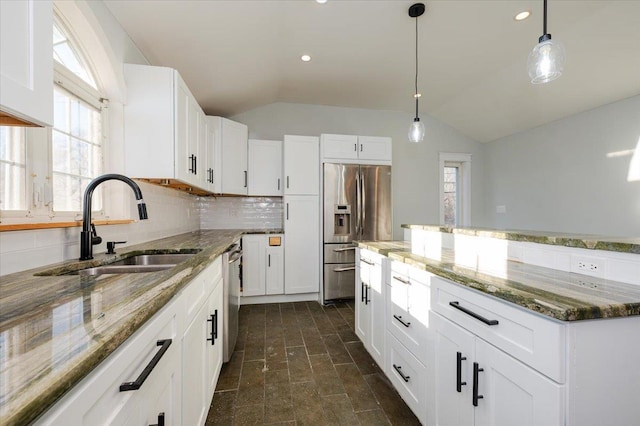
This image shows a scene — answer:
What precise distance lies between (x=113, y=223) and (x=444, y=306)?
2.06 metres

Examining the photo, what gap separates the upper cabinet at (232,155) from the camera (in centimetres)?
345

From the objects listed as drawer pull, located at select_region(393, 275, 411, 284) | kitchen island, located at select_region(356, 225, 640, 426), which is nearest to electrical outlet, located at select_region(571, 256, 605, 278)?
kitchen island, located at select_region(356, 225, 640, 426)

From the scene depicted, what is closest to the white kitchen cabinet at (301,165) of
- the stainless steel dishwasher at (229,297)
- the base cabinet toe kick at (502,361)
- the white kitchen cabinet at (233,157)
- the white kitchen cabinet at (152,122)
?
the white kitchen cabinet at (233,157)

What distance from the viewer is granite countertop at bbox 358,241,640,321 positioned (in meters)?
0.79

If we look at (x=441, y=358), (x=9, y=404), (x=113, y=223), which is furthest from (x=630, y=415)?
(x=113, y=223)

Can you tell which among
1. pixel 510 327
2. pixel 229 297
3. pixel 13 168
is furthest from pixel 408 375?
pixel 13 168

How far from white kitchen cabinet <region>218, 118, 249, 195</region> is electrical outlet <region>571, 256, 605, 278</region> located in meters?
3.38

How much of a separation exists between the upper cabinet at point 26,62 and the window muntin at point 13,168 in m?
0.52

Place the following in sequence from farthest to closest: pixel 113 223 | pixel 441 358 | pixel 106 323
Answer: pixel 113 223 < pixel 441 358 < pixel 106 323

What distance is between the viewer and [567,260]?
4.05 feet

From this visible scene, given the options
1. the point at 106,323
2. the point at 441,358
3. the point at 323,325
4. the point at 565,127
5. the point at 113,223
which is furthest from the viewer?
the point at 565,127

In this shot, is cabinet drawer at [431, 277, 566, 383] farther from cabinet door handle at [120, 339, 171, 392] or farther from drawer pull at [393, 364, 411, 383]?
cabinet door handle at [120, 339, 171, 392]

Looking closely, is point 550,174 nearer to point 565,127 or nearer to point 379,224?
point 565,127

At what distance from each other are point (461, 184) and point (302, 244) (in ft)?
10.9
